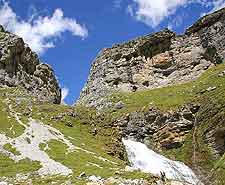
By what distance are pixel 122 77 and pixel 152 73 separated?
11716mm

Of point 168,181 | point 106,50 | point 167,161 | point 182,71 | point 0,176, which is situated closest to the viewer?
point 168,181

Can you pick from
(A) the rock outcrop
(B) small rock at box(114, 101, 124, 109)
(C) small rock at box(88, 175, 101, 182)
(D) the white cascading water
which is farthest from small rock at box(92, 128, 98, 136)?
(C) small rock at box(88, 175, 101, 182)

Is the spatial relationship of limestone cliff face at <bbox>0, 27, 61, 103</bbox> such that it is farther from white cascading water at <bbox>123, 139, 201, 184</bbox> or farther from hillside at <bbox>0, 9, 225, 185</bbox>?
white cascading water at <bbox>123, 139, 201, 184</bbox>

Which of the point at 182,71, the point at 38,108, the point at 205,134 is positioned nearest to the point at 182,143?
the point at 205,134

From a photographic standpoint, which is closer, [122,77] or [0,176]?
[0,176]

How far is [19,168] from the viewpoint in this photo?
5384 centimetres

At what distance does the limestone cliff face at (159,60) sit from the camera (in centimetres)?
15788

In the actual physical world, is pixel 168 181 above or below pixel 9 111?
below

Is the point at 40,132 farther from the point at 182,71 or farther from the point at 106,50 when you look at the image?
the point at 106,50

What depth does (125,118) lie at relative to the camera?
102 m

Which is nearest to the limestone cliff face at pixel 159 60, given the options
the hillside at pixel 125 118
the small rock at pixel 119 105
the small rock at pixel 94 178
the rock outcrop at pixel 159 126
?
the hillside at pixel 125 118

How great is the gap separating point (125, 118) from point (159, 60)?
223 ft

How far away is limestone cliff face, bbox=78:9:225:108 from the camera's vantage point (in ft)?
518

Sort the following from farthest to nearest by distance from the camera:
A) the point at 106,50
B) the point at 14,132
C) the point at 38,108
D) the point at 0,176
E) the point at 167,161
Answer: the point at 106,50 → the point at 38,108 → the point at 167,161 → the point at 14,132 → the point at 0,176
